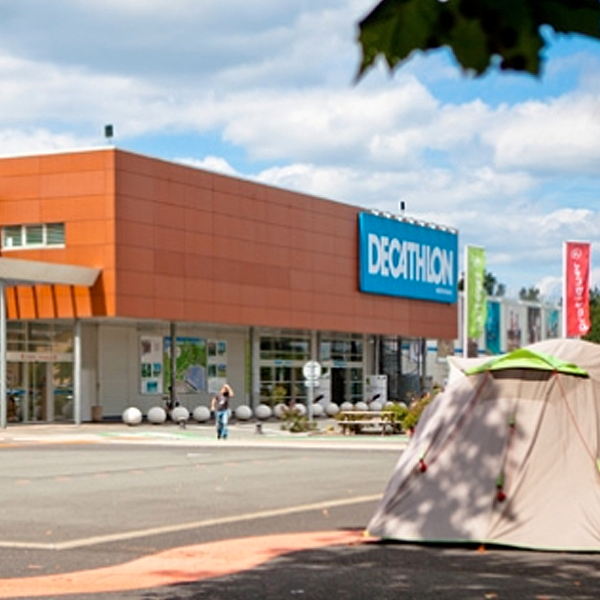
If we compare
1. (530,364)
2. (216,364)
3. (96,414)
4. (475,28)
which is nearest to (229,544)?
(530,364)

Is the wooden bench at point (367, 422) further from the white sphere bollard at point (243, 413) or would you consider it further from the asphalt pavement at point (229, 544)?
the asphalt pavement at point (229, 544)

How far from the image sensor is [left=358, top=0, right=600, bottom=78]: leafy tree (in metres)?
2.21

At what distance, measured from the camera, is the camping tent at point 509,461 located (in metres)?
12.6

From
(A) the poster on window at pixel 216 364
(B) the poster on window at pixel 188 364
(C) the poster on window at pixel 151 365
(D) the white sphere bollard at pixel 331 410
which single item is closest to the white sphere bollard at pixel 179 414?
(C) the poster on window at pixel 151 365

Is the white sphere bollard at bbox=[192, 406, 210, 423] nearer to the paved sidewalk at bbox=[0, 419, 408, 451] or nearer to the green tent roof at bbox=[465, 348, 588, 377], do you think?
the paved sidewalk at bbox=[0, 419, 408, 451]

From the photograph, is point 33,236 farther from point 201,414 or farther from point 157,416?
point 201,414

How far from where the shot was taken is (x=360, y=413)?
42719 mm

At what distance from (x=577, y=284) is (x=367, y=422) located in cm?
1454

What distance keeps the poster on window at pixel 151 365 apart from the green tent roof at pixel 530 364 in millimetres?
40473

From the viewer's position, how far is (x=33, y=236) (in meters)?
49.4

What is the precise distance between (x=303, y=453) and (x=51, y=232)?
67.5ft

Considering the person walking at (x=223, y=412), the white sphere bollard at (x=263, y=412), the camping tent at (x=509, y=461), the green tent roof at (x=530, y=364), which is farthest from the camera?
the white sphere bollard at (x=263, y=412)

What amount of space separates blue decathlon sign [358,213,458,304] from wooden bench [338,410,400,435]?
20375 millimetres

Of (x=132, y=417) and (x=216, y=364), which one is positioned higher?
(x=216, y=364)
